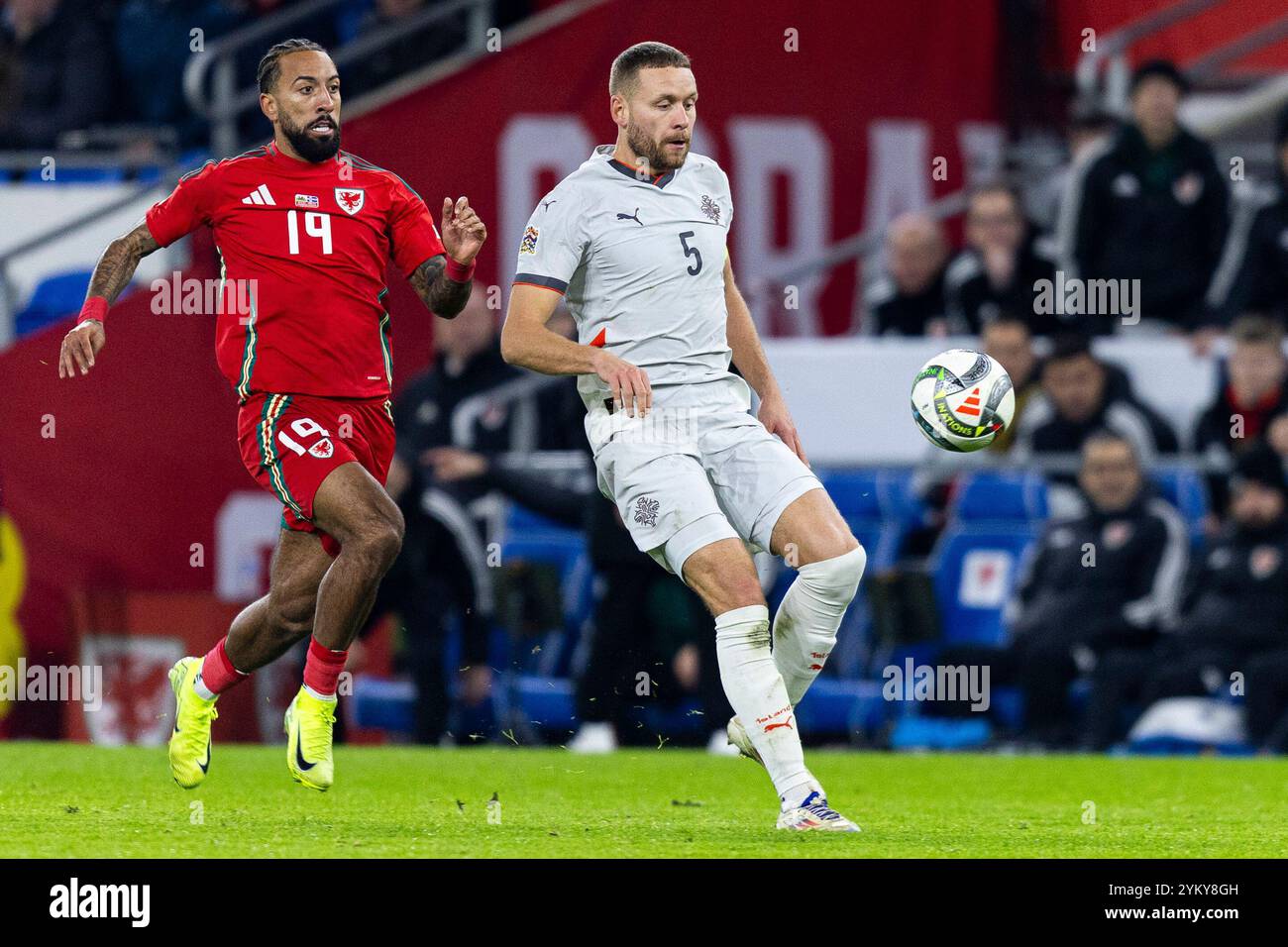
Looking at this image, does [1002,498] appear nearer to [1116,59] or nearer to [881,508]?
[881,508]

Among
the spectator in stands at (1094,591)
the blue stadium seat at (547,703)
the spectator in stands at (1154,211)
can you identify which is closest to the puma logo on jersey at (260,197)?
the blue stadium seat at (547,703)

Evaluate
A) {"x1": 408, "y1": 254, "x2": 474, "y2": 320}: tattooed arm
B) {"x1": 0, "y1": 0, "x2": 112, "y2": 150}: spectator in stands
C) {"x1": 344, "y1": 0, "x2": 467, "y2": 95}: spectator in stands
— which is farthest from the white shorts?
{"x1": 0, "y1": 0, "x2": 112, "y2": 150}: spectator in stands

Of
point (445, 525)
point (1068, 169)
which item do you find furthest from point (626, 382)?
point (1068, 169)

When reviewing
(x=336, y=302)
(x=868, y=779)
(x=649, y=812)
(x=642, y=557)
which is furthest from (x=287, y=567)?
(x=642, y=557)

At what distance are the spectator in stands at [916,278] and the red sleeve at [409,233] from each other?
212 inches

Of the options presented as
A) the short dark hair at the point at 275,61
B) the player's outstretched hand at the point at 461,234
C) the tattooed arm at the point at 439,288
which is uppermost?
the short dark hair at the point at 275,61

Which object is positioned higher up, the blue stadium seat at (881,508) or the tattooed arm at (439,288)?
the tattooed arm at (439,288)

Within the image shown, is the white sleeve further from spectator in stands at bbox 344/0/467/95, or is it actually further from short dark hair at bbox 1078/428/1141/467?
spectator in stands at bbox 344/0/467/95

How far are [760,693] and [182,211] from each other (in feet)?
8.89

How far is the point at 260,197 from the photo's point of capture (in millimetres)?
7867

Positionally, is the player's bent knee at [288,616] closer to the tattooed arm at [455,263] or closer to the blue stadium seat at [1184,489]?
the tattooed arm at [455,263]

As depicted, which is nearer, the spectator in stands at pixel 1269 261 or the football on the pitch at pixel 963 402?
the football on the pitch at pixel 963 402

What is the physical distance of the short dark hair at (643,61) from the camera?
24.1ft

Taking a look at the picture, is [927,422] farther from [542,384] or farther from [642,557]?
[542,384]
